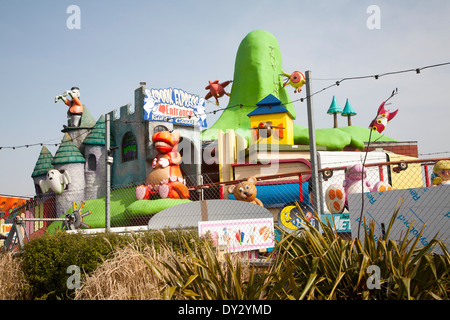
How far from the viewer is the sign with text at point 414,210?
201 inches

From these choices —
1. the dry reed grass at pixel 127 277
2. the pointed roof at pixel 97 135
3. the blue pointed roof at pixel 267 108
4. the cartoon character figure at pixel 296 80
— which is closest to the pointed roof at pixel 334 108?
the cartoon character figure at pixel 296 80

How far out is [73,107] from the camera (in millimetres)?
21844

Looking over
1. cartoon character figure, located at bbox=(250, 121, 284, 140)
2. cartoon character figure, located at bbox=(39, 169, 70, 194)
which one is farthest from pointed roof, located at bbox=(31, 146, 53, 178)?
cartoon character figure, located at bbox=(250, 121, 284, 140)

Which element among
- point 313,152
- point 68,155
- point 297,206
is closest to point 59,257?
point 297,206

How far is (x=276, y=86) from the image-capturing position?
2320 cm

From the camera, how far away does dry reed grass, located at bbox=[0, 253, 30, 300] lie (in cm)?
644

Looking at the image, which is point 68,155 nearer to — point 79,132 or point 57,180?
point 57,180

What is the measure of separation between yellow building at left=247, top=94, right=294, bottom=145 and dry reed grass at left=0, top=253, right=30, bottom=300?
1308 cm

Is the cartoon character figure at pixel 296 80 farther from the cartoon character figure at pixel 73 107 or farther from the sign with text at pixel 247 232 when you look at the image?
the sign with text at pixel 247 232

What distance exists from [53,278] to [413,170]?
1608 centimetres

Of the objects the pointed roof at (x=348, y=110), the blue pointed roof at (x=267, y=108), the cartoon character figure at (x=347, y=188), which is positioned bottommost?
the cartoon character figure at (x=347, y=188)

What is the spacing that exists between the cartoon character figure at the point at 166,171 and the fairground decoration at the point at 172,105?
136 cm
